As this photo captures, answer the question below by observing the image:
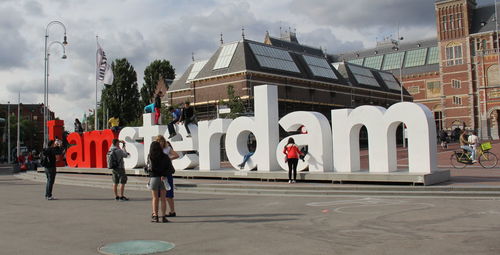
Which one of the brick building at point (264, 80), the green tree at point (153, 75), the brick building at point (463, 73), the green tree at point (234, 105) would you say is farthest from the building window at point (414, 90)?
the green tree at point (234, 105)

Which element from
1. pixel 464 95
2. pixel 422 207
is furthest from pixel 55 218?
pixel 464 95

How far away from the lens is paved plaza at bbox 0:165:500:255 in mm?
6535

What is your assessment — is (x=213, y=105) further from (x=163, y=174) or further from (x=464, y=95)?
(x=464, y=95)

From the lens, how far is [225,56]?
4694 centimetres

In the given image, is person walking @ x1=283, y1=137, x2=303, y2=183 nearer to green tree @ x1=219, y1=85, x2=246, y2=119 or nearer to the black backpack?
the black backpack

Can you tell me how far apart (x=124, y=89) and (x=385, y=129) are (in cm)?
5196

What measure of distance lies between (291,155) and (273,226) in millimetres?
6986

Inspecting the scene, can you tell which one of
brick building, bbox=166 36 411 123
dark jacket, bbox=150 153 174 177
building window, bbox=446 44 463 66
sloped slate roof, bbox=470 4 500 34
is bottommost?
dark jacket, bbox=150 153 174 177

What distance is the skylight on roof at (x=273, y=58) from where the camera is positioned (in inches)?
1813

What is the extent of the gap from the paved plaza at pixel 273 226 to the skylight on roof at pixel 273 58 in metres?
34.7

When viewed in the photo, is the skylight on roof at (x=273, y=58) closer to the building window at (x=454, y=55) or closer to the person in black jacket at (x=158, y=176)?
the building window at (x=454, y=55)

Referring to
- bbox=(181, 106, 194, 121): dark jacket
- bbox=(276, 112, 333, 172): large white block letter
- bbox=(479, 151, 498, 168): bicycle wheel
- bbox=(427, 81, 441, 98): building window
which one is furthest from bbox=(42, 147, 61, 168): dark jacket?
bbox=(427, 81, 441, 98): building window

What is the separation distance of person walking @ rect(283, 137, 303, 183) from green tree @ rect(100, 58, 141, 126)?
48.6 meters

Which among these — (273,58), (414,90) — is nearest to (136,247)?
(273,58)
